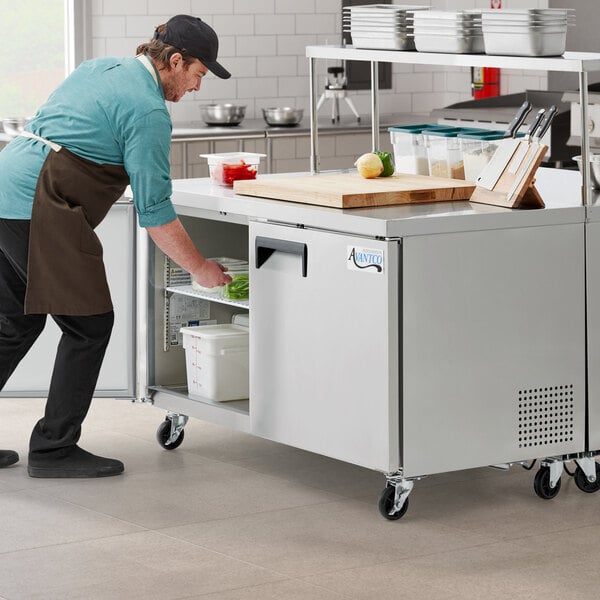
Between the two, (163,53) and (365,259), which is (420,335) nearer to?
(365,259)

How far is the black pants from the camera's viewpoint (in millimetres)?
4477

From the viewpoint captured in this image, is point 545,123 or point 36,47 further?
point 36,47

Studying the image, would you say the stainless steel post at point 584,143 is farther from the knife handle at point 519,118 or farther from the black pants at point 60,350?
the black pants at point 60,350

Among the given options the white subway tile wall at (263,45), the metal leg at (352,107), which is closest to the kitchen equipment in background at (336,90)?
the metal leg at (352,107)

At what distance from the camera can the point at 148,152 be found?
13.8 ft

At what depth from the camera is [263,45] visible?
8312mm

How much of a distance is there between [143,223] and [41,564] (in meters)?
1.13

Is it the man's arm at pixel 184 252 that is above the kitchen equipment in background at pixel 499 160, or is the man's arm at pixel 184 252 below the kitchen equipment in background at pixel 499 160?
below

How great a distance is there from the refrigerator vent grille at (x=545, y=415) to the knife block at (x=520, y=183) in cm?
55

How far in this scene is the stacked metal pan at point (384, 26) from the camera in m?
4.55

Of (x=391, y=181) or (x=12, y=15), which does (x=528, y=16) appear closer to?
(x=391, y=181)

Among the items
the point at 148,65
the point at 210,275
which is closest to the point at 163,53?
the point at 148,65

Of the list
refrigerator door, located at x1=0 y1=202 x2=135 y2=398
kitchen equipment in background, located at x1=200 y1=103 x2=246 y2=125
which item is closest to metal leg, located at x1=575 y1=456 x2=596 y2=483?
refrigerator door, located at x1=0 y1=202 x2=135 y2=398

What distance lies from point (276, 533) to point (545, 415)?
2.89ft
